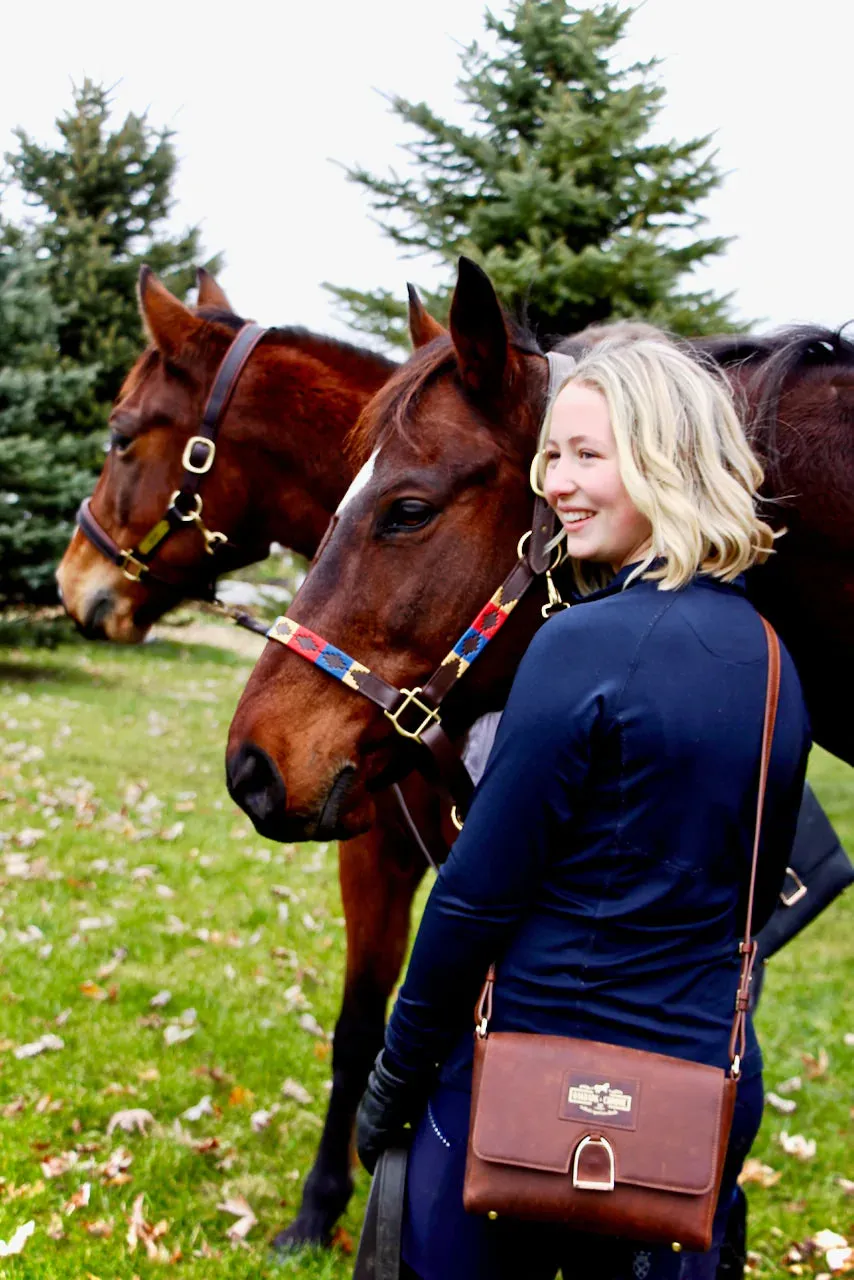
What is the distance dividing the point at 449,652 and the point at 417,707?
122mm

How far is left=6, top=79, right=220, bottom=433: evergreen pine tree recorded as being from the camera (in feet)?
53.8

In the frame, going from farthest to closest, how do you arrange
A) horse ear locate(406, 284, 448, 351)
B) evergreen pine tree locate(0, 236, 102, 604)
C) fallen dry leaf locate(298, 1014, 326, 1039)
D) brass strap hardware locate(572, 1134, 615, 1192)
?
evergreen pine tree locate(0, 236, 102, 604), fallen dry leaf locate(298, 1014, 326, 1039), horse ear locate(406, 284, 448, 351), brass strap hardware locate(572, 1134, 615, 1192)

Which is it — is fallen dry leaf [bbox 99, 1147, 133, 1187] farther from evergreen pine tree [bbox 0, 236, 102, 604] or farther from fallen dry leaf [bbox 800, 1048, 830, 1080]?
evergreen pine tree [bbox 0, 236, 102, 604]

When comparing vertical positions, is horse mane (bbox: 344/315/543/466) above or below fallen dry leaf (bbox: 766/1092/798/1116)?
above

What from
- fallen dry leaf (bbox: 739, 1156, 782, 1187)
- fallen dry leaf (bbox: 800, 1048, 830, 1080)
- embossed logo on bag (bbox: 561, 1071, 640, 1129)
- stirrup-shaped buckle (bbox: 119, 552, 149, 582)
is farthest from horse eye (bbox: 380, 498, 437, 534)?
fallen dry leaf (bbox: 800, 1048, 830, 1080)

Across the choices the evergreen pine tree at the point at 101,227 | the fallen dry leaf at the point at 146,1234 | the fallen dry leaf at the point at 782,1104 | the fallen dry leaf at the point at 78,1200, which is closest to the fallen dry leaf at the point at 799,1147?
the fallen dry leaf at the point at 782,1104

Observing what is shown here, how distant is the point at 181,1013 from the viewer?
16.3 feet

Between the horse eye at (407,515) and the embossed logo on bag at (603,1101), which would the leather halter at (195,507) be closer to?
the horse eye at (407,515)

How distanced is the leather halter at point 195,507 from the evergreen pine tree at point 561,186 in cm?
498

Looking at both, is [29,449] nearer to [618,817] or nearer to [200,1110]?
[200,1110]

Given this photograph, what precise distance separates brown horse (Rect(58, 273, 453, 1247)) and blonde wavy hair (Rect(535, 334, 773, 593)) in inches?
65.3

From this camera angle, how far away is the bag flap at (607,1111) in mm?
1448

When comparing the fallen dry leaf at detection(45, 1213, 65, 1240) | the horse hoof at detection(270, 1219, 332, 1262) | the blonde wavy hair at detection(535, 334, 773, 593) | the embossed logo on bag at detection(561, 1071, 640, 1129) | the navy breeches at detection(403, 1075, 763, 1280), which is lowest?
the horse hoof at detection(270, 1219, 332, 1262)

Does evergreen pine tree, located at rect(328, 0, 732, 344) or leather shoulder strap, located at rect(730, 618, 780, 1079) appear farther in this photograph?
evergreen pine tree, located at rect(328, 0, 732, 344)
